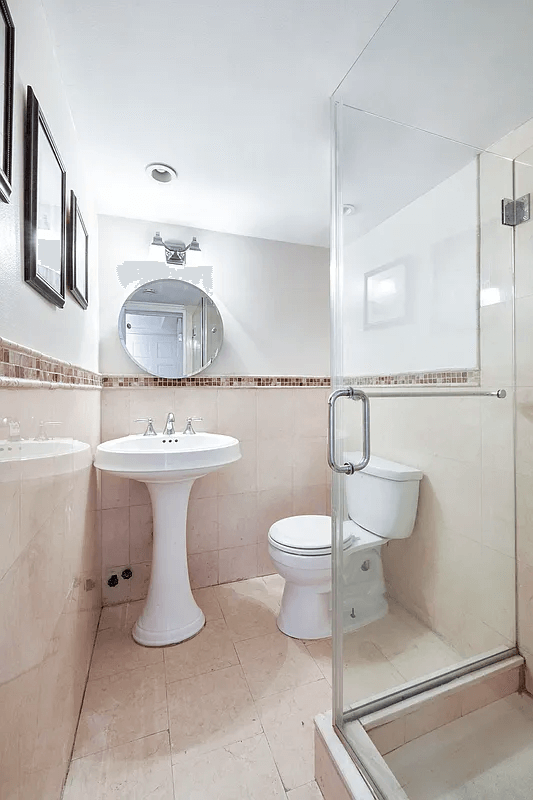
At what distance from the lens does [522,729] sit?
1183mm

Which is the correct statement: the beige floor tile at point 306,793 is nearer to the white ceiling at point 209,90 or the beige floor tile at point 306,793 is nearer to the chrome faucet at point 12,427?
the chrome faucet at point 12,427

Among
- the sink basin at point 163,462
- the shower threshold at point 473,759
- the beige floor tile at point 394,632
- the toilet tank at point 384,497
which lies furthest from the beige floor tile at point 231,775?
the sink basin at point 163,462

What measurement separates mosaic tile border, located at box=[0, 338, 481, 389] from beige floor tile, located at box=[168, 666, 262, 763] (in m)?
1.19

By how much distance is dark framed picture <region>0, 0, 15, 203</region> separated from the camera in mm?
676

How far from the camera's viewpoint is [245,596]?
2066 mm

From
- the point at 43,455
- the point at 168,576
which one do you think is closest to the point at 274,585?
the point at 168,576

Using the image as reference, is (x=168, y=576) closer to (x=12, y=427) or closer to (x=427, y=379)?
(x=12, y=427)

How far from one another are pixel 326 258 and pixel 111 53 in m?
1.61

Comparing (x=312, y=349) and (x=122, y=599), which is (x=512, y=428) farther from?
(x=122, y=599)

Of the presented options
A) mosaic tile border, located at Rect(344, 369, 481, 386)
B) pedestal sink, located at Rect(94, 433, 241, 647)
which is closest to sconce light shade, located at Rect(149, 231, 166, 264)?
pedestal sink, located at Rect(94, 433, 241, 647)

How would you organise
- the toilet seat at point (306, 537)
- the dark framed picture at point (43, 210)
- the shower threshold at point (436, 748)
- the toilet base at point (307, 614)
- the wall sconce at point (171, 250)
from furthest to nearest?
the wall sconce at point (171, 250) < the toilet base at point (307, 614) < the toilet seat at point (306, 537) < the shower threshold at point (436, 748) < the dark framed picture at point (43, 210)

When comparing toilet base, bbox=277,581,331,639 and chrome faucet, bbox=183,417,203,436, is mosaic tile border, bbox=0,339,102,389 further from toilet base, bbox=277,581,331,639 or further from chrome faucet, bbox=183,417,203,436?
toilet base, bbox=277,581,331,639

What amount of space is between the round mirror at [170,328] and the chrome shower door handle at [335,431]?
1214mm

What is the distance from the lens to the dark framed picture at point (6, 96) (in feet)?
2.22
